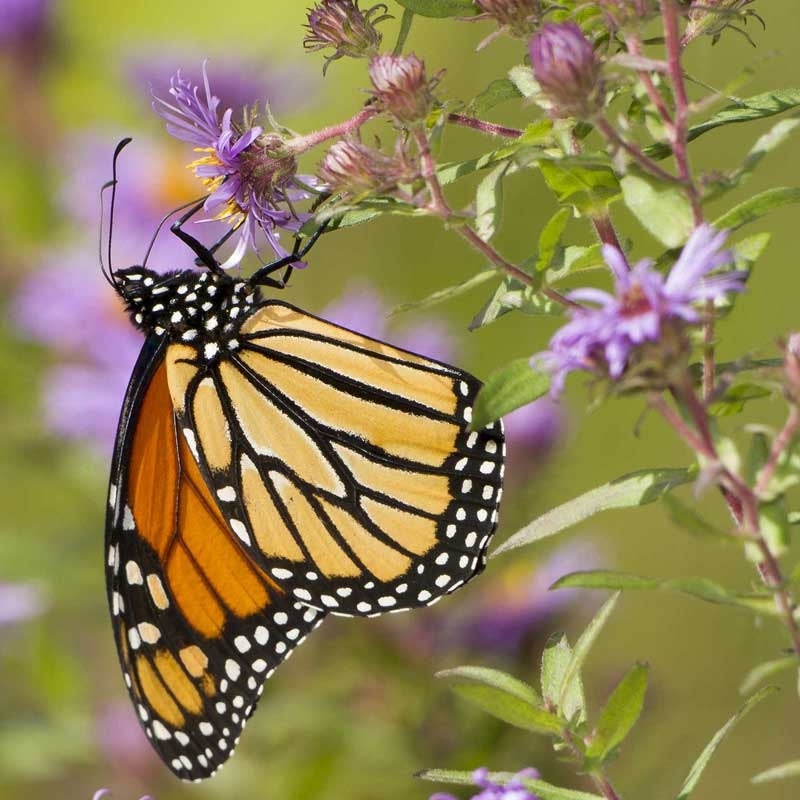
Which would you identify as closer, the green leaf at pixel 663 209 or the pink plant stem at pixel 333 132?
the green leaf at pixel 663 209

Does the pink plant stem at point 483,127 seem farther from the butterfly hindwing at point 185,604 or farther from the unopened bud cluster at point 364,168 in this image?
the butterfly hindwing at point 185,604

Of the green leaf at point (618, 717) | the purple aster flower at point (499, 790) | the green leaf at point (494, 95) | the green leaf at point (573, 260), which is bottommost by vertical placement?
the purple aster flower at point (499, 790)

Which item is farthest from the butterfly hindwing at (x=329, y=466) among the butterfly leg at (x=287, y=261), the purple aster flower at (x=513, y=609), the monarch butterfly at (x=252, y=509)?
the purple aster flower at (x=513, y=609)

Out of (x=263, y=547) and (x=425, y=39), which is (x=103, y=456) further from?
(x=425, y=39)

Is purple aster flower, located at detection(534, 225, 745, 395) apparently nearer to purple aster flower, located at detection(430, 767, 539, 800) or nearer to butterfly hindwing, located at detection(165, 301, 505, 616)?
purple aster flower, located at detection(430, 767, 539, 800)

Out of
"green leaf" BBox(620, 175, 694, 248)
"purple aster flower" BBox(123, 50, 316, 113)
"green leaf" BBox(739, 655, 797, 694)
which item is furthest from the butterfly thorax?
"purple aster flower" BBox(123, 50, 316, 113)

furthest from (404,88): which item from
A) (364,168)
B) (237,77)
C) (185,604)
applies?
(237,77)

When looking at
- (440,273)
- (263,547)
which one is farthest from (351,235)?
(263,547)
